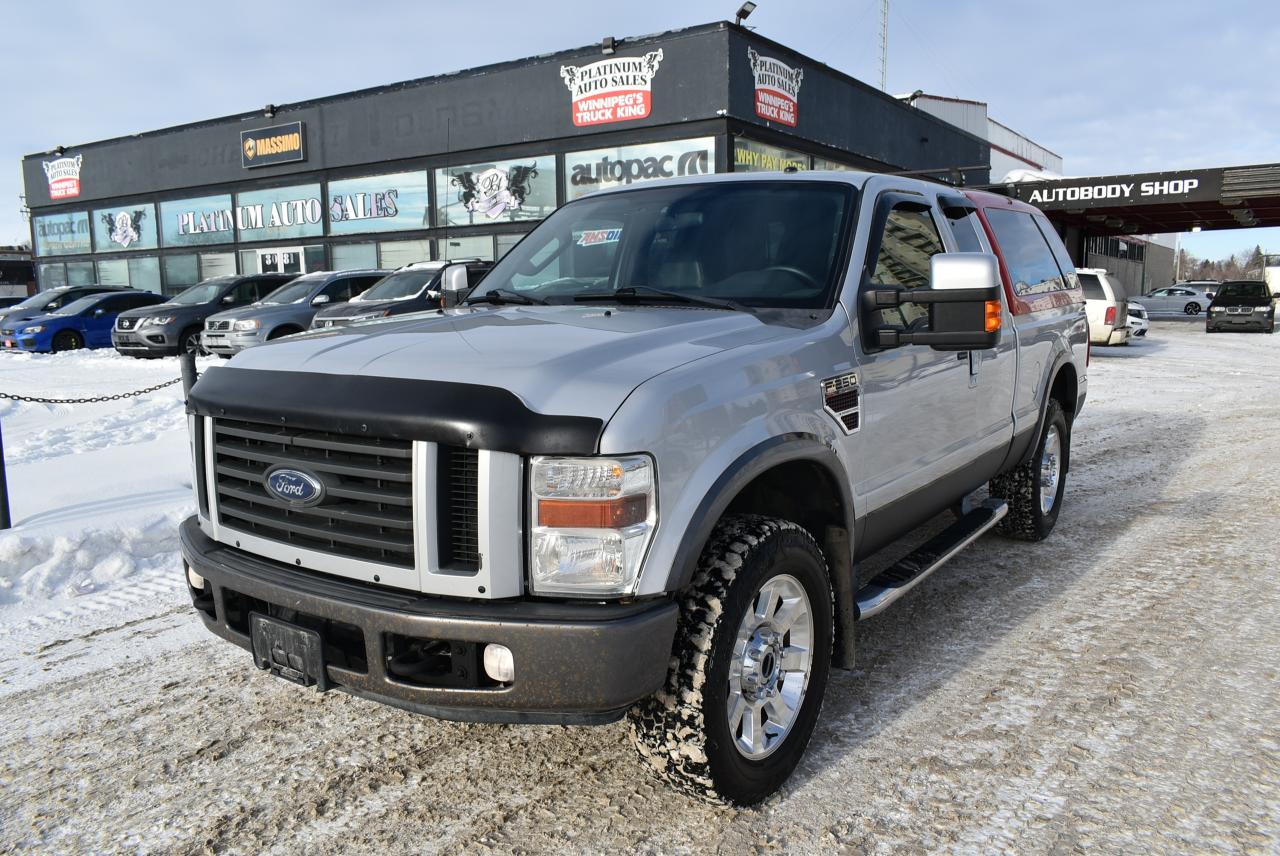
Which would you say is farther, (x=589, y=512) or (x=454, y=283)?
(x=454, y=283)

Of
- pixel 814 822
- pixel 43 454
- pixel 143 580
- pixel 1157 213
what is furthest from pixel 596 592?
pixel 1157 213

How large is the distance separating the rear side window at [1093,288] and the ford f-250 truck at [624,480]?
16.7 m

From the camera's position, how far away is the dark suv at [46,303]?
19.2 metres

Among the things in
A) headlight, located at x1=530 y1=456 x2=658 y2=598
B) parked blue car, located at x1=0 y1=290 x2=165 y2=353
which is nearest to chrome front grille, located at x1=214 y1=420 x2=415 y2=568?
headlight, located at x1=530 y1=456 x2=658 y2=598

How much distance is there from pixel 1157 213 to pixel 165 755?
38.7 m

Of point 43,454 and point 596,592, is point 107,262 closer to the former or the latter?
point 43,454

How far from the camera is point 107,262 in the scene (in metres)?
30.3

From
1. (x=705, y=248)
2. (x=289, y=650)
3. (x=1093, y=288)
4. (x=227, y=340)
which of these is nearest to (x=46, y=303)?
→ (x=227, y=340)

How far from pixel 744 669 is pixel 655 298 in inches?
56.4

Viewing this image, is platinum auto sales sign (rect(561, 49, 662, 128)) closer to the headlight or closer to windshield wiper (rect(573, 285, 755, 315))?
windshield wiper (rect(573, 285, 755, 315))

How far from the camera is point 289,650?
2600 mm

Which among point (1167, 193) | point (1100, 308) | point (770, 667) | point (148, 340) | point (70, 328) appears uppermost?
point (1167, 193)

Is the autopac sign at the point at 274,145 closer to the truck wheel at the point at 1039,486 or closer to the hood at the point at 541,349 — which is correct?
the truck wheel at the point at 1039,486

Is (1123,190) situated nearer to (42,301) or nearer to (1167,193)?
(1167,193)
